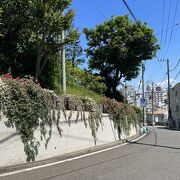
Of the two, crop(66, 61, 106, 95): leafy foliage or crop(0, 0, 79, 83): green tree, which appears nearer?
crop(0, 0, 79, 83): green tree

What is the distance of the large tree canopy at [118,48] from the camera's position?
40562 mm

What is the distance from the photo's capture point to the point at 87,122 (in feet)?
65.4

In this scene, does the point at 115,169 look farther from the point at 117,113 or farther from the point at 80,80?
the point at 80,80

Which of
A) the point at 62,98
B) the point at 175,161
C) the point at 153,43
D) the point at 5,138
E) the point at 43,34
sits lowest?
the point at 175,161

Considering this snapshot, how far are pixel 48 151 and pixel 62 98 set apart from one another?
2.77 m

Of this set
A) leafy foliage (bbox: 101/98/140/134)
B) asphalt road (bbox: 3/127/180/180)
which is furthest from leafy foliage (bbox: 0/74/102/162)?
leafy foliage (bbox: 101/98/140/134)

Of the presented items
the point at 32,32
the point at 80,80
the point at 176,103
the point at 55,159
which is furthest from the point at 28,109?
the point at 176,103

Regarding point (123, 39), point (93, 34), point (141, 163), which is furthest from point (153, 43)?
point (141, 163)

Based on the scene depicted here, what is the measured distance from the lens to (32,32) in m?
20.8

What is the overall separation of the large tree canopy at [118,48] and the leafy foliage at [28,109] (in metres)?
24.9

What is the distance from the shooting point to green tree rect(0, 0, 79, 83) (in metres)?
19.4

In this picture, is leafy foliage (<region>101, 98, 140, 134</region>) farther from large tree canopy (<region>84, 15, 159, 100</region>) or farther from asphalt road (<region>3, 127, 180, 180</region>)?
large tree canopy (<region>84, 15, 159, 100</region>)

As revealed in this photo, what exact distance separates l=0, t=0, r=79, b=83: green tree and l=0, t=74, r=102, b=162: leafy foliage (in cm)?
457

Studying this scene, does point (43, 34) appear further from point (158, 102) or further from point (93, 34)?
point (158, 102)
